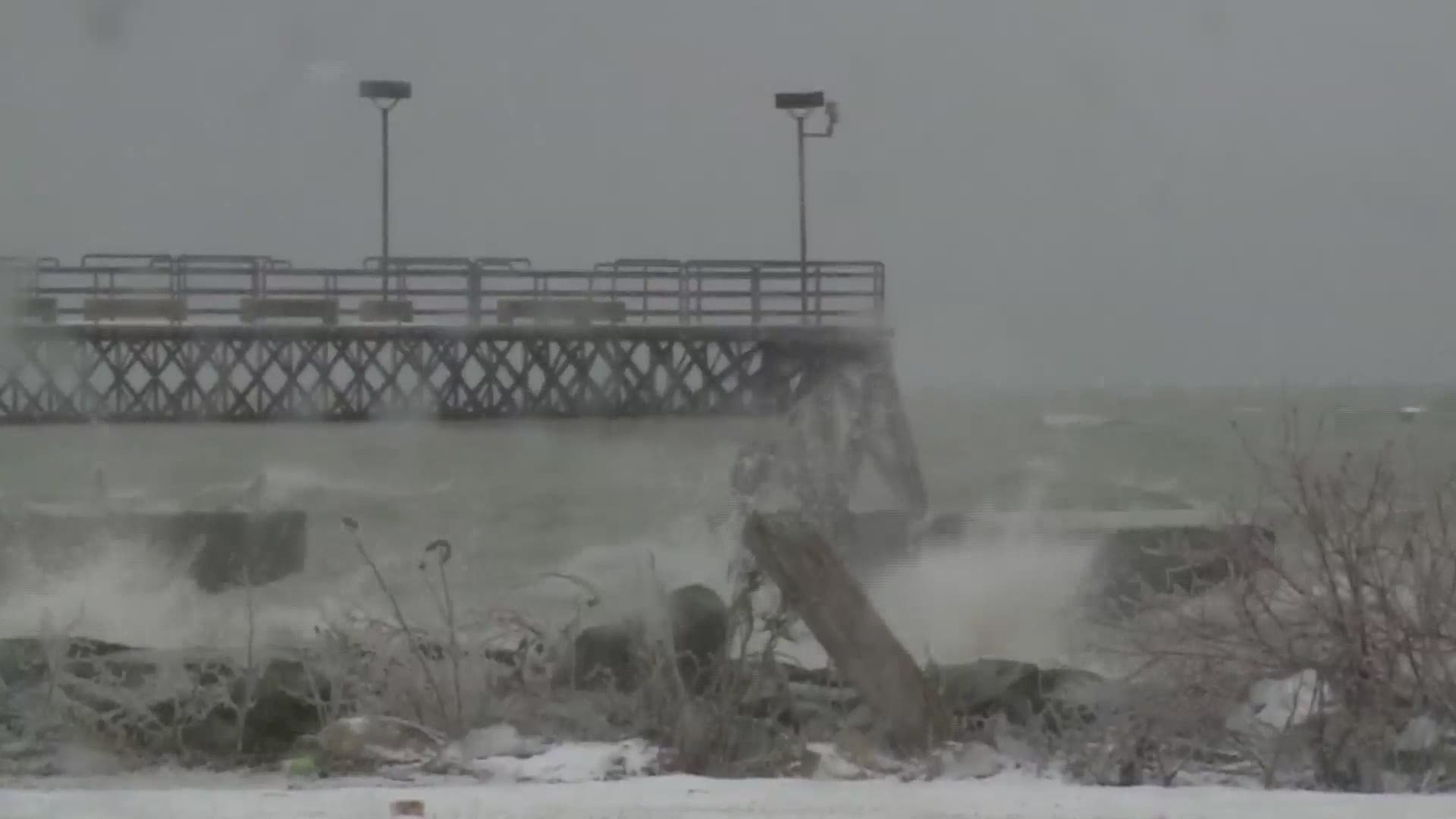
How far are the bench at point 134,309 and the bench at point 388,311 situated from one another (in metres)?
0.71

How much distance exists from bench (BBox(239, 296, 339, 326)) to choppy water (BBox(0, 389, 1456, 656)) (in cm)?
53

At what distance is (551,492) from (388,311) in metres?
2.21

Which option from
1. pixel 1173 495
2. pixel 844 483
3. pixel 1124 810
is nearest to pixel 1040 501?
pixel 1173 495

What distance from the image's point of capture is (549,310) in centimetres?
648

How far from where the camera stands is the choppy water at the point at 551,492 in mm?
6504

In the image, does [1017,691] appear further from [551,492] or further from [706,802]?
[551,492]

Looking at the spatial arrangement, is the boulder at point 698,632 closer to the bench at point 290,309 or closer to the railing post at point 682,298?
the railing post at point 682,298

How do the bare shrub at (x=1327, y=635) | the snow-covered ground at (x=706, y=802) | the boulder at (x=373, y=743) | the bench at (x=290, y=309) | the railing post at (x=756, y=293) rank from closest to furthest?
the snow-covered ground at (x=706, y=802), the boulder at (x=373, y=743), the bare shrub at (x=1327, y=635), the bench at (x=290, y=309), the railing post at (x=756, y=293)

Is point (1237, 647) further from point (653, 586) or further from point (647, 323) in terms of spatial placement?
point (647, 323)

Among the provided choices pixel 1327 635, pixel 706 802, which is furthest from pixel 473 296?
pixel 1327 635

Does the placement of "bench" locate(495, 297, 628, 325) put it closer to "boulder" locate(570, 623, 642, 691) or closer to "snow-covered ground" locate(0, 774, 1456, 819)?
"boulder" locate(570, 623, 642, 691)

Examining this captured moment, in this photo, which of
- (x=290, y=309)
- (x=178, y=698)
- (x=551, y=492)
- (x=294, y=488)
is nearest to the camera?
(x=178, y=698)

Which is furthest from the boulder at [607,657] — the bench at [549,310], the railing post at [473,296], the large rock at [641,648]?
the railing post at [473,296]

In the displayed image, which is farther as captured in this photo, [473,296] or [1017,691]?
[473,296]
